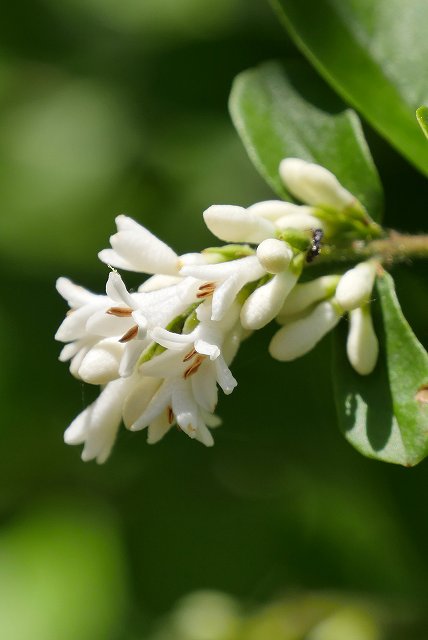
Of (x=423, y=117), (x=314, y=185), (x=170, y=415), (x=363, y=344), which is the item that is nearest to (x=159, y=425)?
(x=170, y=415)

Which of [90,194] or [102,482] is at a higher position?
[90,194]

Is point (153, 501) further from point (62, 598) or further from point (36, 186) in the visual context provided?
point (36, 186)

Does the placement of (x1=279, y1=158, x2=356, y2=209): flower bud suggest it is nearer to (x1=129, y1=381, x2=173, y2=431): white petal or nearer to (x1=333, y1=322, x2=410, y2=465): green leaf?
(x1=333, y1=322, x2=410, y2=465): green leaf

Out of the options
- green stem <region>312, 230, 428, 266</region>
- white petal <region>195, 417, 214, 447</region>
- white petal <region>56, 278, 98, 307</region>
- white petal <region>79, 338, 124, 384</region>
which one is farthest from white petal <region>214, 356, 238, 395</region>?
green stem <region>312, 230, 428, 266</region>

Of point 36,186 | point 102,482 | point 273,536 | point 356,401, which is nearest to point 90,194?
point 36,186

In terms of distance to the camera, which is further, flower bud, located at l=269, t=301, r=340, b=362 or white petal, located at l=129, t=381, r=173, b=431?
flower bud, located at l=269, t=301, r=340, b=362

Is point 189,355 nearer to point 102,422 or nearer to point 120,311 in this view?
point 120,311
